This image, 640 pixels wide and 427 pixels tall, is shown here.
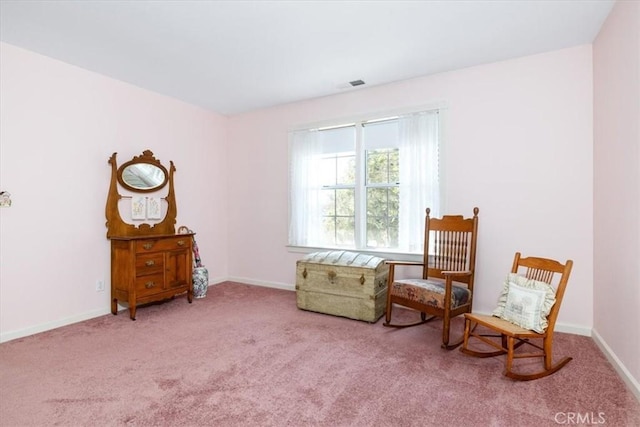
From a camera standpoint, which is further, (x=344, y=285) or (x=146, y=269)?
(x=146, y=269)

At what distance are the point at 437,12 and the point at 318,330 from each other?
112 inches

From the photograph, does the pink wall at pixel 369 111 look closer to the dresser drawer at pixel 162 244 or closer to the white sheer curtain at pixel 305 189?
the dresser drawer at pixel 162 244

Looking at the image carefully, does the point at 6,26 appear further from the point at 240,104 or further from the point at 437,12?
the point at 437,12

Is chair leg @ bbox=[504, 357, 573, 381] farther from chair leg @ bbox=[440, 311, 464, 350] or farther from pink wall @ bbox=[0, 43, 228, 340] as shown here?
pink wall @ bbox=[0, 43, 228, 340]

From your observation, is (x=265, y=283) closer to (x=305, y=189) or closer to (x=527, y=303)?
(x=305, y=189)

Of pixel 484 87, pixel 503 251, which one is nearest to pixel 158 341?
pixel 503 251

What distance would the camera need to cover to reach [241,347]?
2746mm

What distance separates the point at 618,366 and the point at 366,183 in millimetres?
2778

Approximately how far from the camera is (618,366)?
229cm

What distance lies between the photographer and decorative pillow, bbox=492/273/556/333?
2242 millimetres

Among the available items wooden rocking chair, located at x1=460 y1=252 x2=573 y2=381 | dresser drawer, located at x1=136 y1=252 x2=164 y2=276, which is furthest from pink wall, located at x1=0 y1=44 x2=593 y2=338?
wooden rocking chair, located at x1=460 y1=252 x2=573 y2=381

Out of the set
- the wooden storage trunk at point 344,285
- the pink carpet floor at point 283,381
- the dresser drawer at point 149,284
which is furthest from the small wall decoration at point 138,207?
the wooden storage trunk at point 344,285

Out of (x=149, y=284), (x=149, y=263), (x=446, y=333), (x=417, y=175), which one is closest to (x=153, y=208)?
(x=149, y=263)

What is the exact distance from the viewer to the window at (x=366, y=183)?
3682mm
